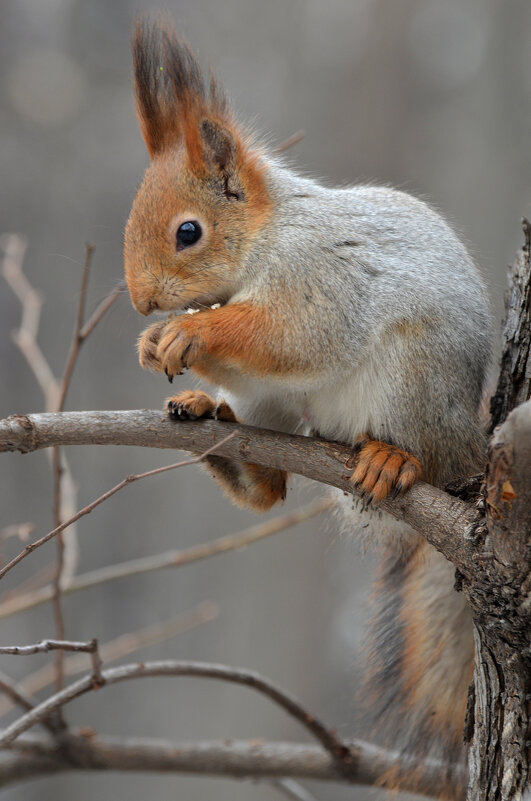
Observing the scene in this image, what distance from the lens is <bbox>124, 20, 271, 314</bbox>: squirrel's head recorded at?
1.56m

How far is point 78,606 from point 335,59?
3016 mm

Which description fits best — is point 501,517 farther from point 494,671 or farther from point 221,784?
point 221,784

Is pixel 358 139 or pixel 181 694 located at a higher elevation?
pixel 358 139

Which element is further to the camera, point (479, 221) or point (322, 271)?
point (479, 221)

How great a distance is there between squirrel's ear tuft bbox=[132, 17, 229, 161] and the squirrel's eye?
0.46 ft

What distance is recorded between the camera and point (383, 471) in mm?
1454

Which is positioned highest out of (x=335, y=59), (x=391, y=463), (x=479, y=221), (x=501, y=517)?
(x=335, y=59)

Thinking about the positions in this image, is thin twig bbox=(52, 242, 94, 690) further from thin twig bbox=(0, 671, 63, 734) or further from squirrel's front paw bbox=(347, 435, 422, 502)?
squirrel's front paw bbox=(347, 435, 422, 502)

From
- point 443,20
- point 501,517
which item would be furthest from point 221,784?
point 443,20

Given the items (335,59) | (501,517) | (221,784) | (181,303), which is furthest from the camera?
(335,59)

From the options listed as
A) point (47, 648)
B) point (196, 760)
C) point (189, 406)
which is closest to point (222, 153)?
point (189, 406)

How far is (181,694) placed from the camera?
4141 millimetres

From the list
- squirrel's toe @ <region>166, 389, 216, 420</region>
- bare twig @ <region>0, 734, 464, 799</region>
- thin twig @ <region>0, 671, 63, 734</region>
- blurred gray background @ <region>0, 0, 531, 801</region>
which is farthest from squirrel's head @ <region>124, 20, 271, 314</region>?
blurred gray background @ <region>0, 0, 531, 801</region>

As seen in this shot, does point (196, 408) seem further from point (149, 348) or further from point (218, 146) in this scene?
point (218, 146)
